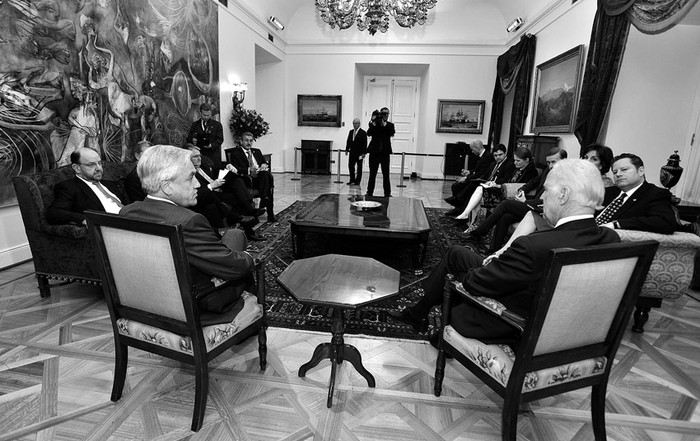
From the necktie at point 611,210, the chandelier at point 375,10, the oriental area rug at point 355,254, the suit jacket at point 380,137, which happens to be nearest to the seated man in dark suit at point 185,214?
the oriental area rug at point 355,254

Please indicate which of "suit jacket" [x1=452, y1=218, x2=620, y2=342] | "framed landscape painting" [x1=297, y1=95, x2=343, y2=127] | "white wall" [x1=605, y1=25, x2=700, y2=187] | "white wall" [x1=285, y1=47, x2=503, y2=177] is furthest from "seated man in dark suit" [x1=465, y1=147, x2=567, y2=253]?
"framed landscape painting" [x1=297, y1=95, x2=343, y2=127]

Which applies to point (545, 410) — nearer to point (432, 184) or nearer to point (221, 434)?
point (221, 434)

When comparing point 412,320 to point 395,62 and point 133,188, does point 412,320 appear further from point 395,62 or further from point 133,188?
point 395,62

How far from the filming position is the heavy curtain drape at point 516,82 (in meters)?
8.47

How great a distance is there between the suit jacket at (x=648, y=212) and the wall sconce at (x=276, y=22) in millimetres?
9527

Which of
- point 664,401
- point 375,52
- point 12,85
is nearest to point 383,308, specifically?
point 664,401

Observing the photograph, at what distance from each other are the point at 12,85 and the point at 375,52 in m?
9.63

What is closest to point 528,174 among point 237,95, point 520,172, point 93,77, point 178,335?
point 520,172

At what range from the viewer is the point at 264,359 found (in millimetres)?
2201

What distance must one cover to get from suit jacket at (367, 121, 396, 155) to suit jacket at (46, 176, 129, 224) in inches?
219

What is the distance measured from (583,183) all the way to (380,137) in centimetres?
645

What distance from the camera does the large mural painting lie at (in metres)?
3.48

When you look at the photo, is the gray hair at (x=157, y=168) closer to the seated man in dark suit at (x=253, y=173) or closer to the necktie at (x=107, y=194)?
the necktie at (x=107, y=194)

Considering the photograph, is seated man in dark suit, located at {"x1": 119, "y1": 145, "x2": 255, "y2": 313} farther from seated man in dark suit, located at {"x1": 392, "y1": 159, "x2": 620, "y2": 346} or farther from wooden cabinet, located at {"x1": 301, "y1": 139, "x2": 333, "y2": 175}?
wooden cabinet, located at {"x1": 301, "y1": 139, "x2": 333, "y2": 175}
